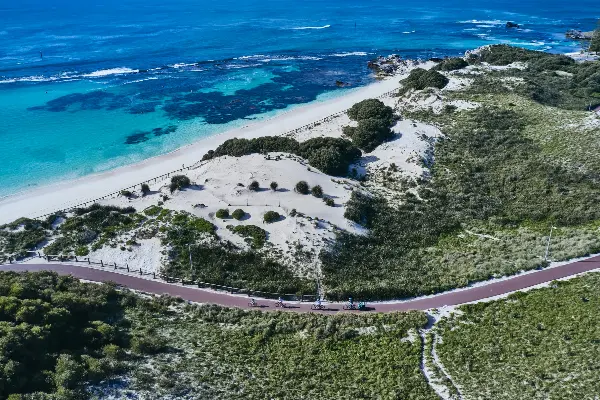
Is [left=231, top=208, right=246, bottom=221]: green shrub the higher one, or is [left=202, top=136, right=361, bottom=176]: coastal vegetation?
[left=202, top=136, right=361, bottom=176]: coastal vegetation

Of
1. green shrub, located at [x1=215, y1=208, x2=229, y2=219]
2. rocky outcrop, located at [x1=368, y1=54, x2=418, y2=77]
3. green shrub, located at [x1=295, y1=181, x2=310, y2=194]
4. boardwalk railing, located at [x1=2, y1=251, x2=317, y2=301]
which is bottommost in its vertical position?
boardwalk railing, located at [x1=2, y1=251, x2=317, y2=301]

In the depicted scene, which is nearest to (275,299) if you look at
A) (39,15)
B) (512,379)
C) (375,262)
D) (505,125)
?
(375,262)

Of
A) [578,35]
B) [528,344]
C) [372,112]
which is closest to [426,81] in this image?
[372,112]

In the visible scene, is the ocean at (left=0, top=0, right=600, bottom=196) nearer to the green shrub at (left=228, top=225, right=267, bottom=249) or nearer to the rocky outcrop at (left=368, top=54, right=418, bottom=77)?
the rocky outcrop at (left=368, top=54, right=418, bottom=77)

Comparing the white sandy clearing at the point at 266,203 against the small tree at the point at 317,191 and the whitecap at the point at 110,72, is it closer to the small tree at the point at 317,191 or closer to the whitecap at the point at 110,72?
the small tree at the point at 317,191

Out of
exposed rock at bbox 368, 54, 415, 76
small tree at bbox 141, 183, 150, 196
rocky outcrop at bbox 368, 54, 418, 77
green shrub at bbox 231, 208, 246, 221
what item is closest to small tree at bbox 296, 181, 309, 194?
green shrub at bbox 231, 208, 246, 221

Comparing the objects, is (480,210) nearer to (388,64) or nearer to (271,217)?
(271,217)
